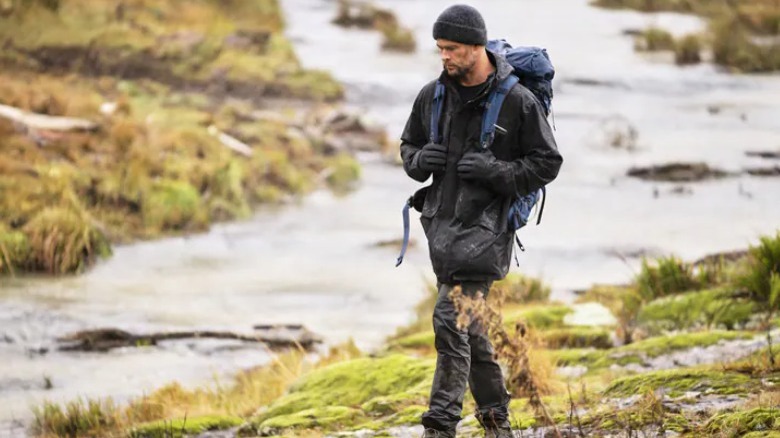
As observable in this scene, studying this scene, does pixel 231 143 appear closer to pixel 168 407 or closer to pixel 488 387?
pixel 168 407

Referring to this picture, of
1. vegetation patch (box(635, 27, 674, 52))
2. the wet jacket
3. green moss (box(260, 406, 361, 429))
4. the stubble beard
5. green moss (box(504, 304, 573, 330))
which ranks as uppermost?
the stubble beard

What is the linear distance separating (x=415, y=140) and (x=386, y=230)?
1265cm

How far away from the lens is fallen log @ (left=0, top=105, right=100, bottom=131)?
755 inches

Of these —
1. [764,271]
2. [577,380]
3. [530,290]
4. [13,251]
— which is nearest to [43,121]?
[13,251]

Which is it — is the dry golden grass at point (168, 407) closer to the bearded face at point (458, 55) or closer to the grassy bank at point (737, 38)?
the bearded face at point (458, 55)

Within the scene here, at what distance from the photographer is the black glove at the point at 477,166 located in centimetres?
559

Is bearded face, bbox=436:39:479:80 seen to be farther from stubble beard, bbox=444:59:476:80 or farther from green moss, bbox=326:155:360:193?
green moss, bbox=326:155:360:193

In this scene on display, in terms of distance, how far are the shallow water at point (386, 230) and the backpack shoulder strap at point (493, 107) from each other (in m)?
5.39

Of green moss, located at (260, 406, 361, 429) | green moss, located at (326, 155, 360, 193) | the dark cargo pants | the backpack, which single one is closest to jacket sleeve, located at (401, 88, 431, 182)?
the backpack

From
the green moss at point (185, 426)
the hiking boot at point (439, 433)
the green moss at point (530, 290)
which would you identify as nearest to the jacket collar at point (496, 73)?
the hiking boot at point (439, 433)

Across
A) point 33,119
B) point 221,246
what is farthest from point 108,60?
point 221,246

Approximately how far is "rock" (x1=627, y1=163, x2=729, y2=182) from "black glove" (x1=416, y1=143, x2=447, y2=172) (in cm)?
1620

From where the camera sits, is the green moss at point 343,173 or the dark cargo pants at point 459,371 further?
the green moss at point 343,173

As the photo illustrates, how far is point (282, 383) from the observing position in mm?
9891
